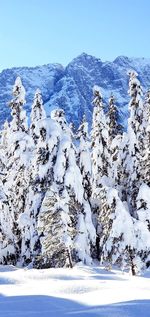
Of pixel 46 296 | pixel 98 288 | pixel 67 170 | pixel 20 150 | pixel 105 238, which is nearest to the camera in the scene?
pixel 46 296

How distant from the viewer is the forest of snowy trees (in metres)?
28.8

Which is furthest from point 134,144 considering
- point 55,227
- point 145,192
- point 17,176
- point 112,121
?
point 55,227

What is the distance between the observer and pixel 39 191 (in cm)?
3020

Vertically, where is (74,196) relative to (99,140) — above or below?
below

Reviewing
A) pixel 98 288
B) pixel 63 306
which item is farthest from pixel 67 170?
pixel 63 306

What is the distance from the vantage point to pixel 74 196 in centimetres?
3081

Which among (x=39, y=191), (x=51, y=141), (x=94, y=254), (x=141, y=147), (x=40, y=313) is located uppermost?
(x=141, y=147)

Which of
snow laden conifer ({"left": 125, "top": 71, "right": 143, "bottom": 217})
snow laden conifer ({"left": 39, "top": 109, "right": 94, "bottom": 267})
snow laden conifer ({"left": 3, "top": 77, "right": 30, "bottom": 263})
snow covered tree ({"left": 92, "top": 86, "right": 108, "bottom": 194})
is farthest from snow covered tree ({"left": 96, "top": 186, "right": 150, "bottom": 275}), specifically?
snow covered tree ({"left": 92, "top": 86, "right": 108, "bottom": 194})

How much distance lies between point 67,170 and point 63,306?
21.0m

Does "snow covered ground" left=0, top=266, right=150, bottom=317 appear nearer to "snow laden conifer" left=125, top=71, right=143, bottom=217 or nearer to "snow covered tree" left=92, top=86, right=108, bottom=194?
"snow laden conifer" left=125, top=71, right=143, bottom=217

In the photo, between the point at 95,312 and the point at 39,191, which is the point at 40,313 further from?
the point at 39,191

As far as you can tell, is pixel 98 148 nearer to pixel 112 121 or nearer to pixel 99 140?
pixel 99 140

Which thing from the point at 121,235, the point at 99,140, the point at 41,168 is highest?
the point at 99,140

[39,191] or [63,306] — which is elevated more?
[39,191]
